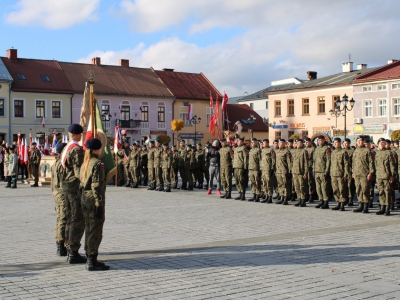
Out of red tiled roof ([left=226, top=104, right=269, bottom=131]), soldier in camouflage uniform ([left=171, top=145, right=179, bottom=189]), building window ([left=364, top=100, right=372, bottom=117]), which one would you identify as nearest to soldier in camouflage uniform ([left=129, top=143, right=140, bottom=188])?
soldier in camouflage uniform ([left=171, top=145, right=179, bottom=189])

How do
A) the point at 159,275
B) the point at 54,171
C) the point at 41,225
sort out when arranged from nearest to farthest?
the point at 159,275 → the point at 54,171 → the point at 41,225

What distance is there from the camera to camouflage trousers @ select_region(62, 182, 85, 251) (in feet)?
27.0

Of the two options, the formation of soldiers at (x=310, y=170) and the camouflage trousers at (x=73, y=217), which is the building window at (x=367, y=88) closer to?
the formation of soldiers at (x=310, y=170)

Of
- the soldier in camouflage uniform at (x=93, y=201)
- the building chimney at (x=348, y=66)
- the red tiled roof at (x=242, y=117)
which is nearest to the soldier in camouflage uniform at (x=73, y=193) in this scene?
the soldier in camouflage uniform at (x=93, y=201)

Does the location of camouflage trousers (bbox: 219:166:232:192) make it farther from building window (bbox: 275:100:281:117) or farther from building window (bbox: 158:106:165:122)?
building window (bbox: 158:106:165:122)

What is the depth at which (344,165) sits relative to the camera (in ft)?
50.1

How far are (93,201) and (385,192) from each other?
8.66 m

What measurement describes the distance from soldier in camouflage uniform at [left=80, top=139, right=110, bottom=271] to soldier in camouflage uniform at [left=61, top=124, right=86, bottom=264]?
445 millimetres

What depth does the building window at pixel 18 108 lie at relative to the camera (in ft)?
170

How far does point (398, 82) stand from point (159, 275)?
4321 cm

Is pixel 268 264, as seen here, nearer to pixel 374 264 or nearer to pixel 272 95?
pixel 374 264

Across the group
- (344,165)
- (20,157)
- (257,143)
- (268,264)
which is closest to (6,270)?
(268,264)

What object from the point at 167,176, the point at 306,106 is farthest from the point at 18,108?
the point at 167,176

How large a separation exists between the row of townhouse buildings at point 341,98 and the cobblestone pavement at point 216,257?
30606 mm
